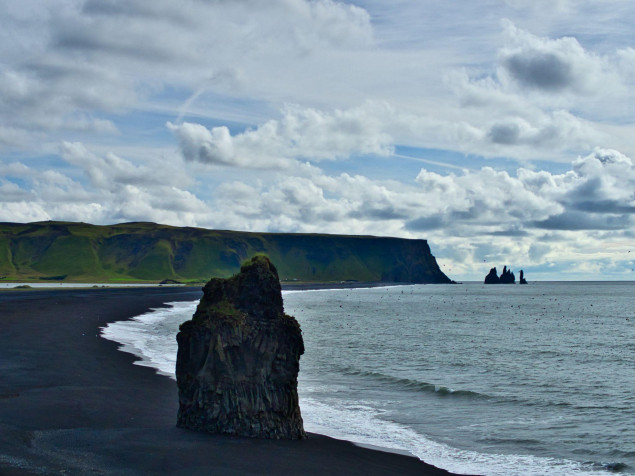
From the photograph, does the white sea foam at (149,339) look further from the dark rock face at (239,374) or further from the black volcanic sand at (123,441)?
the dark rock face at (239,374)

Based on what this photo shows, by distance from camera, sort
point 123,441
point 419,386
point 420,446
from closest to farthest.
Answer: point 123,441 < point 420,446 < point 419,386

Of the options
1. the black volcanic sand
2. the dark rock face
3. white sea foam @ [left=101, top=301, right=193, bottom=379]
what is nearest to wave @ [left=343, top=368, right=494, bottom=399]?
white sea foam @ [left=101, top=301, right=193, bottom=379]

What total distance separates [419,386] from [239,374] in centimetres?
1593

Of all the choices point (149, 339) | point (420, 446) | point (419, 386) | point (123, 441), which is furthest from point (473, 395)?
point (149, 339)

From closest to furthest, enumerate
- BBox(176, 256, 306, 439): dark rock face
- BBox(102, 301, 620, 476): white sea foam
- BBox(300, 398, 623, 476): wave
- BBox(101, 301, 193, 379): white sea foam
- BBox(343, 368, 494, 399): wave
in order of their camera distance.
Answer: BBox(300, 398, 623, 476): wave < BBox(102, 301, 620, 476): white sea foam < BBox(176, 256, 306, 439): dark rock face < BBox(343, 368, 494, 399): wave < BBox(101, 301, 193, 379): white sea foam

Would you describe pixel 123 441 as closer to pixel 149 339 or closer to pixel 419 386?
pixel 419 386

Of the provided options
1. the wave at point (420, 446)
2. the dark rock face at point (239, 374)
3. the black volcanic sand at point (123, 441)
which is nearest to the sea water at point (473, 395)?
the wave at point (420, 446)

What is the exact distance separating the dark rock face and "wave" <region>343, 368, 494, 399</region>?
43.8 feet

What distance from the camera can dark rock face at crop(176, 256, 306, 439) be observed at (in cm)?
1783

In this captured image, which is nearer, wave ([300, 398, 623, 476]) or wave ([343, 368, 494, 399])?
wave ([300, 398, 623, 476])

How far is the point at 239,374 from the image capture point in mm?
17969

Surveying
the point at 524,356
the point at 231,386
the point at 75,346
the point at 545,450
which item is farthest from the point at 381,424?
the point at 524,356

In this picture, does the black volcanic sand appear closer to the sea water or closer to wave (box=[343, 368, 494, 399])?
the sea water

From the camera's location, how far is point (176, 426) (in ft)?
60.1
